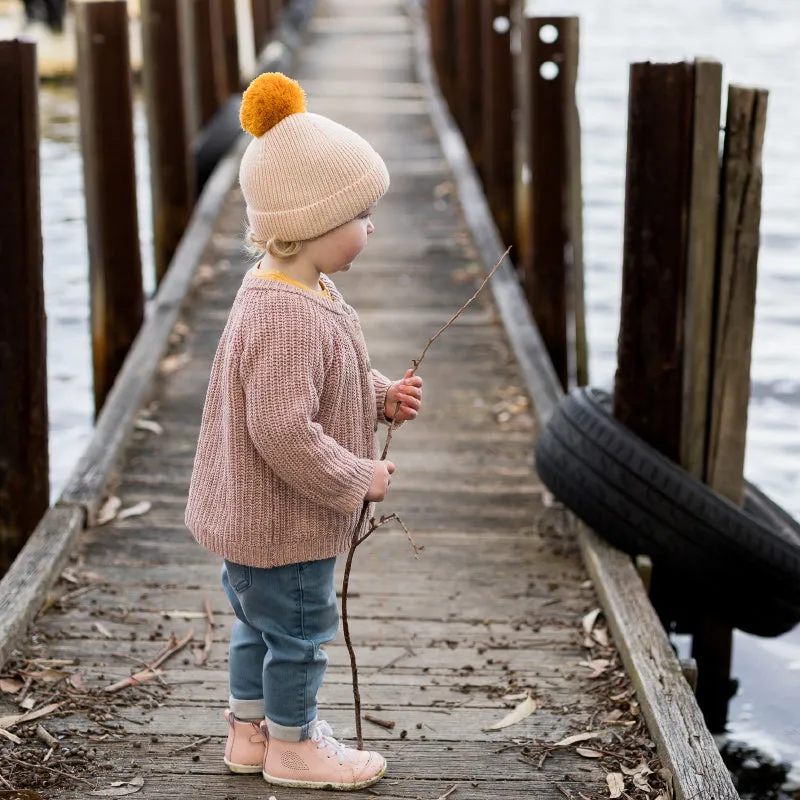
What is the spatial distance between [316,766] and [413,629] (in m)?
1.01

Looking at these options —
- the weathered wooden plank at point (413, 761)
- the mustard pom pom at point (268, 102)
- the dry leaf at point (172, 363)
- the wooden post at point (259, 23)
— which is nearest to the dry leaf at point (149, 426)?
the dry leaf at point (172, 363)

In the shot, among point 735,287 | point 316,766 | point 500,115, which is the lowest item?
point 316,766

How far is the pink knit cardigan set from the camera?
2.72m

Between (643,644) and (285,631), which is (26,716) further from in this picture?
(643,644)

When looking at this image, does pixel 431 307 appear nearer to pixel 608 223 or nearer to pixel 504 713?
pixel 504 713

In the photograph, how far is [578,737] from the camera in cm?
341

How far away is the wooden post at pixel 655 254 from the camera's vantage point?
4391mm

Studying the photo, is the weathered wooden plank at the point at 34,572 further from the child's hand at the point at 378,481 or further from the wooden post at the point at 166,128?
the wooden post at the point at 166,128

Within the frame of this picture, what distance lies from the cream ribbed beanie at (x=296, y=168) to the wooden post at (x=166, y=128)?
6129 millimetres

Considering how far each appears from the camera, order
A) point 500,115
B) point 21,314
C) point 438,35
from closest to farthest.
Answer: point 21,314
point 500,115
point 438,35

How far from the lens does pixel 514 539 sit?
4.80m

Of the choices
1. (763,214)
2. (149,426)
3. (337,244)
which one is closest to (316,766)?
(337,244)

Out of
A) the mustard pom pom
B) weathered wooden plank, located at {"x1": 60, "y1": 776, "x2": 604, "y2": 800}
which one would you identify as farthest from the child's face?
weathered wooden plank, located at {"x1": 60, "y1": 776, "x2": 604, "y2": 800}

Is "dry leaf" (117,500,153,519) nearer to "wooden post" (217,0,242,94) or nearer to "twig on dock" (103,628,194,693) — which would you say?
"twig on dock" (103,628,194,693)
